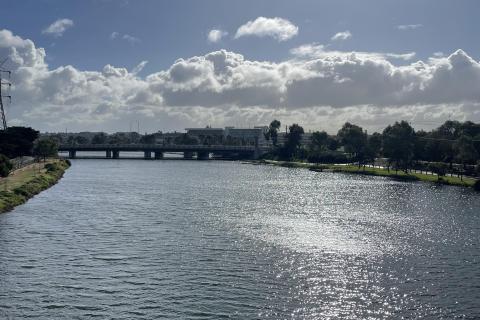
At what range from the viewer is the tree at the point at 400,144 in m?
184

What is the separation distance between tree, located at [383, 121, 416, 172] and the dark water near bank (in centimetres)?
7963

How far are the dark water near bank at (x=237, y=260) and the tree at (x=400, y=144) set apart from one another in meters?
79.6

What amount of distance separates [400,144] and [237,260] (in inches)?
5575

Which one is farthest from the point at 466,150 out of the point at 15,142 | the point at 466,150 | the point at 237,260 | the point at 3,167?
the point at 15,142

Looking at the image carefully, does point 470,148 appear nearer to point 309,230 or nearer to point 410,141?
point 410,141

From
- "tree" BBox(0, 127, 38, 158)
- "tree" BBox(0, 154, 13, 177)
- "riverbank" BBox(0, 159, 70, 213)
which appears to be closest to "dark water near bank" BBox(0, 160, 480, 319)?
"riverbank" BBox(0, 159, 70, 213)

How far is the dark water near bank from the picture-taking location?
1662 inches

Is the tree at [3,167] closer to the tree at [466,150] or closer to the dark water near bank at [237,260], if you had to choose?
the dark water near bank at [237,260]

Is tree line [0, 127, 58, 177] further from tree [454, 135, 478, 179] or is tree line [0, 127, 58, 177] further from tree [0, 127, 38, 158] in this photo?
tree [454, 135, 478, 179]

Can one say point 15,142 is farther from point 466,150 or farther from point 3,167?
point 466,150

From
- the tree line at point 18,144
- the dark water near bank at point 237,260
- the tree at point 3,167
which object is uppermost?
the tree line at point 18,144

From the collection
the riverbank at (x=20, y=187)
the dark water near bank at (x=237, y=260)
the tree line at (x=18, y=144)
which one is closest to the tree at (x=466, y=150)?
the dark water near bank at (x=237, y=260)

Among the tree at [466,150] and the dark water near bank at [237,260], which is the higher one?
the tree at [466,150]

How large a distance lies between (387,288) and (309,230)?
27983 mm
